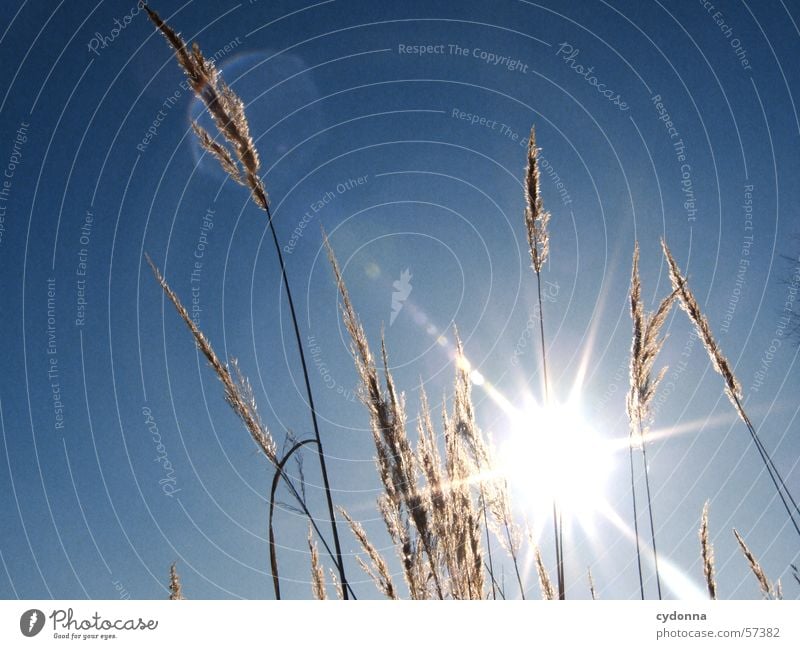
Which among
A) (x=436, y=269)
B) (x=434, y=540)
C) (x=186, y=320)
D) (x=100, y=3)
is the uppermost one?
(x=100, y=3)

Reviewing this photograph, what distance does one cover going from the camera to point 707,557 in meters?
2.48

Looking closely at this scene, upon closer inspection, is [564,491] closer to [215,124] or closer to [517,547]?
[517,547]

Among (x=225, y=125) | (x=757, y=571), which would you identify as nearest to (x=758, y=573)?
(x=757, y=571)

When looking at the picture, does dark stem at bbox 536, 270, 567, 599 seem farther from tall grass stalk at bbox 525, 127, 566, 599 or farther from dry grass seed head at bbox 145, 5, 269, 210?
dry grass seed head at bbox 145, 5, 269, 210

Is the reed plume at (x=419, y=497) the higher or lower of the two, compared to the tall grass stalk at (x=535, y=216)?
lower

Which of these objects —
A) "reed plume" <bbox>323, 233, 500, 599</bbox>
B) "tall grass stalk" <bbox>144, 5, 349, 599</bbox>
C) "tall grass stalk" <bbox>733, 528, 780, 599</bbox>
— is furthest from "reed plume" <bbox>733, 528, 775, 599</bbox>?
"tall grass stalk" <bbox>144, 5, 349, 599</bbox>

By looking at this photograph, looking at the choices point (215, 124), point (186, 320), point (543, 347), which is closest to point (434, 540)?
point (543, 347)

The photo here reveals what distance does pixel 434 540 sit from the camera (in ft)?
5.85
